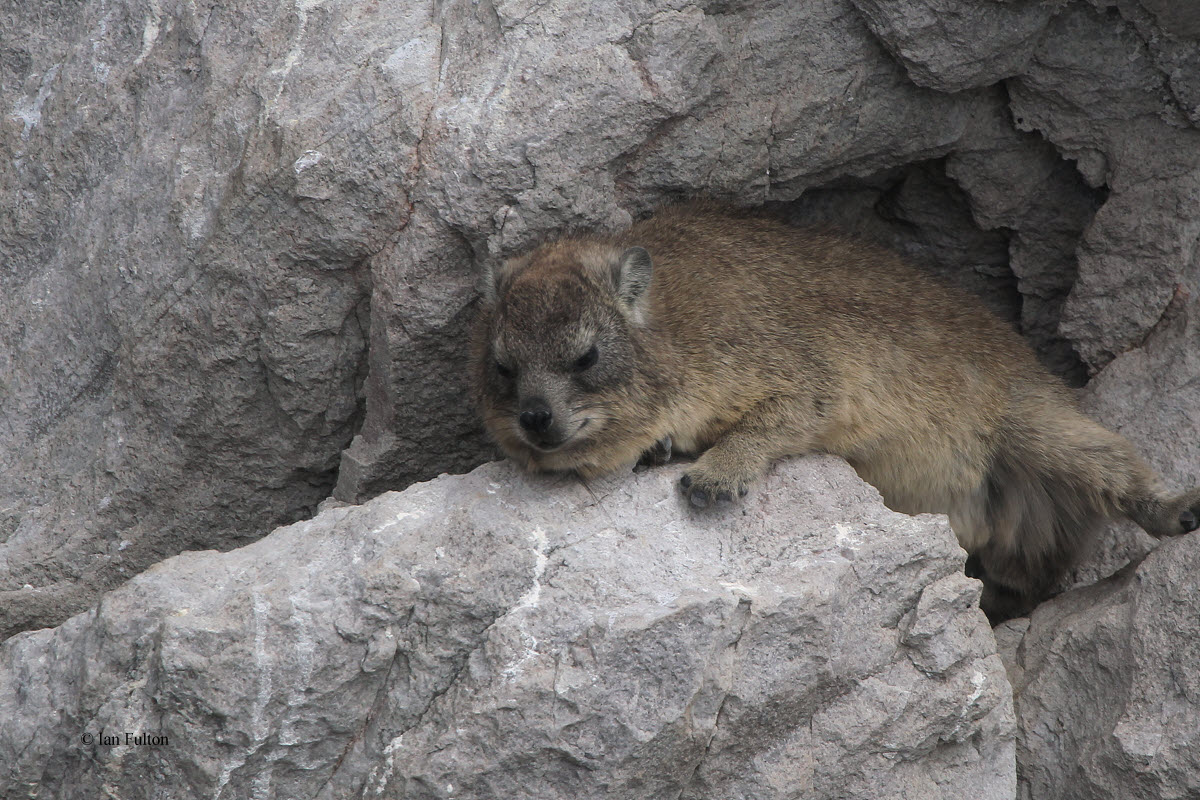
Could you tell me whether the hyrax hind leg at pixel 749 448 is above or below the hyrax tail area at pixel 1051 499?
above

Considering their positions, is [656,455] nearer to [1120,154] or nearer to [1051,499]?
[1051,499]

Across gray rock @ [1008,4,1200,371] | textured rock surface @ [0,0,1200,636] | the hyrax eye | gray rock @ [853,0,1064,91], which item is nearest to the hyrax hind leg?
the hyrax eye

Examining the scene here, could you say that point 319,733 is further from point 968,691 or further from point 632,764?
point 968,691

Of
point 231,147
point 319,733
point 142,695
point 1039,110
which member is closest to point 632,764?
point 319,733

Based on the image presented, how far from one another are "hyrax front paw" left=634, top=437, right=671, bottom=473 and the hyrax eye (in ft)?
1.65

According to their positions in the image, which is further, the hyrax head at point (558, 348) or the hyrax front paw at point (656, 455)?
the hyrax front paw at point (656, 455)

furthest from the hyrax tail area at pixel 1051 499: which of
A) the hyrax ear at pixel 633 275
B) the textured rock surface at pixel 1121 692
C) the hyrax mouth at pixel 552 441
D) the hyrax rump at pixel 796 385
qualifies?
the hyrax mouth at pixel 552 441

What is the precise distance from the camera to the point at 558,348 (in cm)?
547

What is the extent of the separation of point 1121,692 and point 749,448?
6.28 feet

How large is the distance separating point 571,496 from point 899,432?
1.79 m

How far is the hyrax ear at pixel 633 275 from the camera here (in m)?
5.74

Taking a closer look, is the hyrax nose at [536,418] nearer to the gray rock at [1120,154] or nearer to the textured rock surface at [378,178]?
the textured rock surface at [378,178]

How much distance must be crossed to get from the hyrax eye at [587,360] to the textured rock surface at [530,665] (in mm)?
594

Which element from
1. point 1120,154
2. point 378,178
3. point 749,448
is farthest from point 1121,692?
point 378,178
